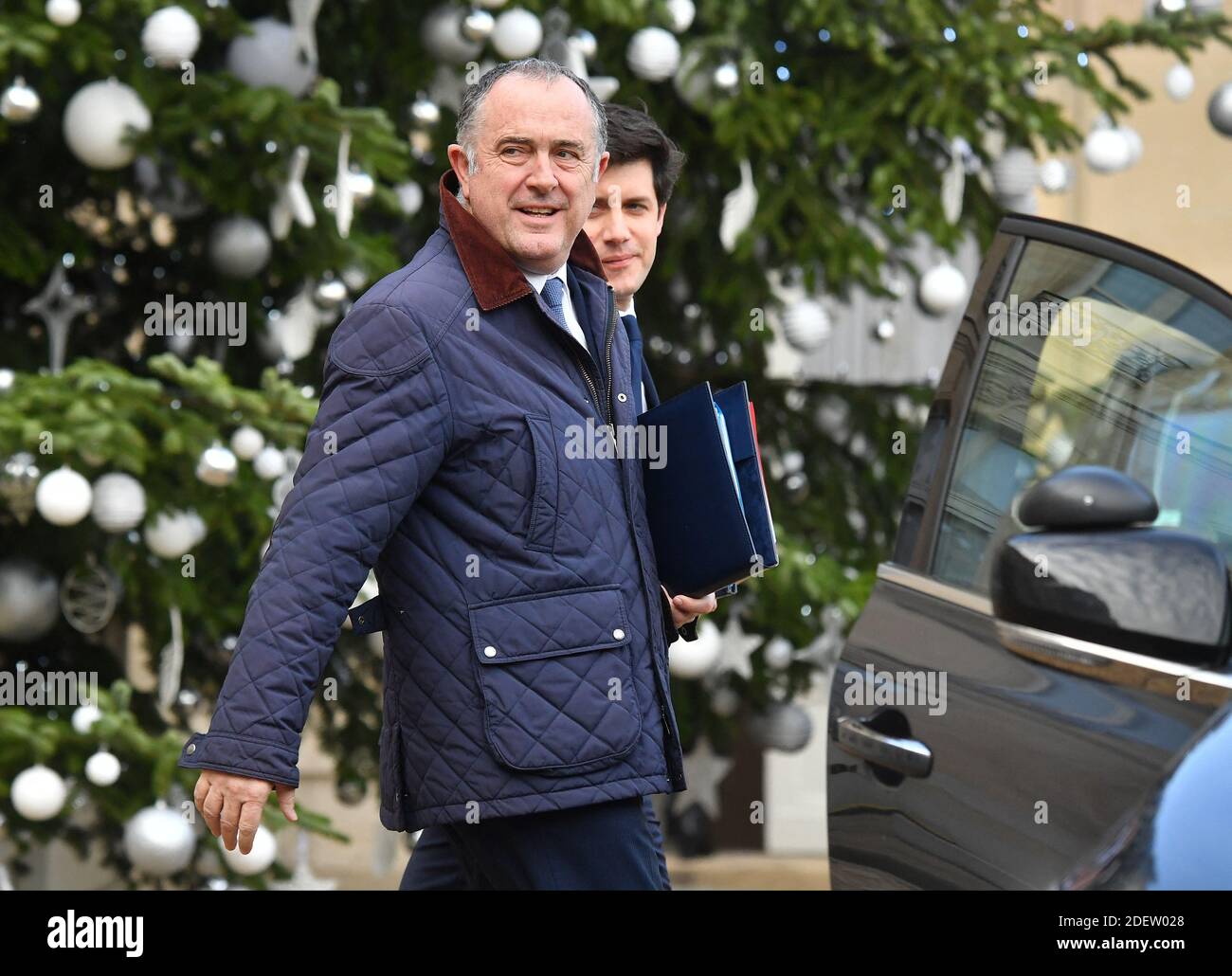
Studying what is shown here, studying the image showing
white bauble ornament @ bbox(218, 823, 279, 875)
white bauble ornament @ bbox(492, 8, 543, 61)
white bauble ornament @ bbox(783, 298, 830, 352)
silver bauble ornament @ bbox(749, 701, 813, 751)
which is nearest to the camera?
white bauble ornament @ bbox(218, 823, 279, 875)

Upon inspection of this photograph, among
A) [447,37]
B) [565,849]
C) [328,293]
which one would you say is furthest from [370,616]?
[447,37]

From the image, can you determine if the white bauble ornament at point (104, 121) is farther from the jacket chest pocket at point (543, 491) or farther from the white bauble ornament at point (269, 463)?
the jacket chest pocket at point (543, 491)

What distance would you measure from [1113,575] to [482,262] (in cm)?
99

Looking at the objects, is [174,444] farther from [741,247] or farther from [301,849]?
[741,247]

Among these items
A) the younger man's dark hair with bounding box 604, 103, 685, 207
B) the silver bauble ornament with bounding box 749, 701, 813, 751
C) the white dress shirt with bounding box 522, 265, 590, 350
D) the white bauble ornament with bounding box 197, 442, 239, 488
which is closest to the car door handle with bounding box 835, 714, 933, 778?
the white dress shirt with bounding box 522, 265, 590, 350

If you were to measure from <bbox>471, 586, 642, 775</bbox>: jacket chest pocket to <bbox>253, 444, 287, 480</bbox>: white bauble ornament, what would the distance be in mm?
1935

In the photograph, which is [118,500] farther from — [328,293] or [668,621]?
[668,621]

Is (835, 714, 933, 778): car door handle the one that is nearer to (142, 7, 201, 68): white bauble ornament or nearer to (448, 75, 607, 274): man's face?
(448, 75, 607, 274): man's face

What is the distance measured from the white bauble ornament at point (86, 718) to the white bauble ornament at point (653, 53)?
2.16 meters

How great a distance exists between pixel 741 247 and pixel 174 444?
1.77 m

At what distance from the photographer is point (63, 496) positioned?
13.2ft

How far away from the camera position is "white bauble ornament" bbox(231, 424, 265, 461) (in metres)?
4.29

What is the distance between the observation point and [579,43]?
191 inches
